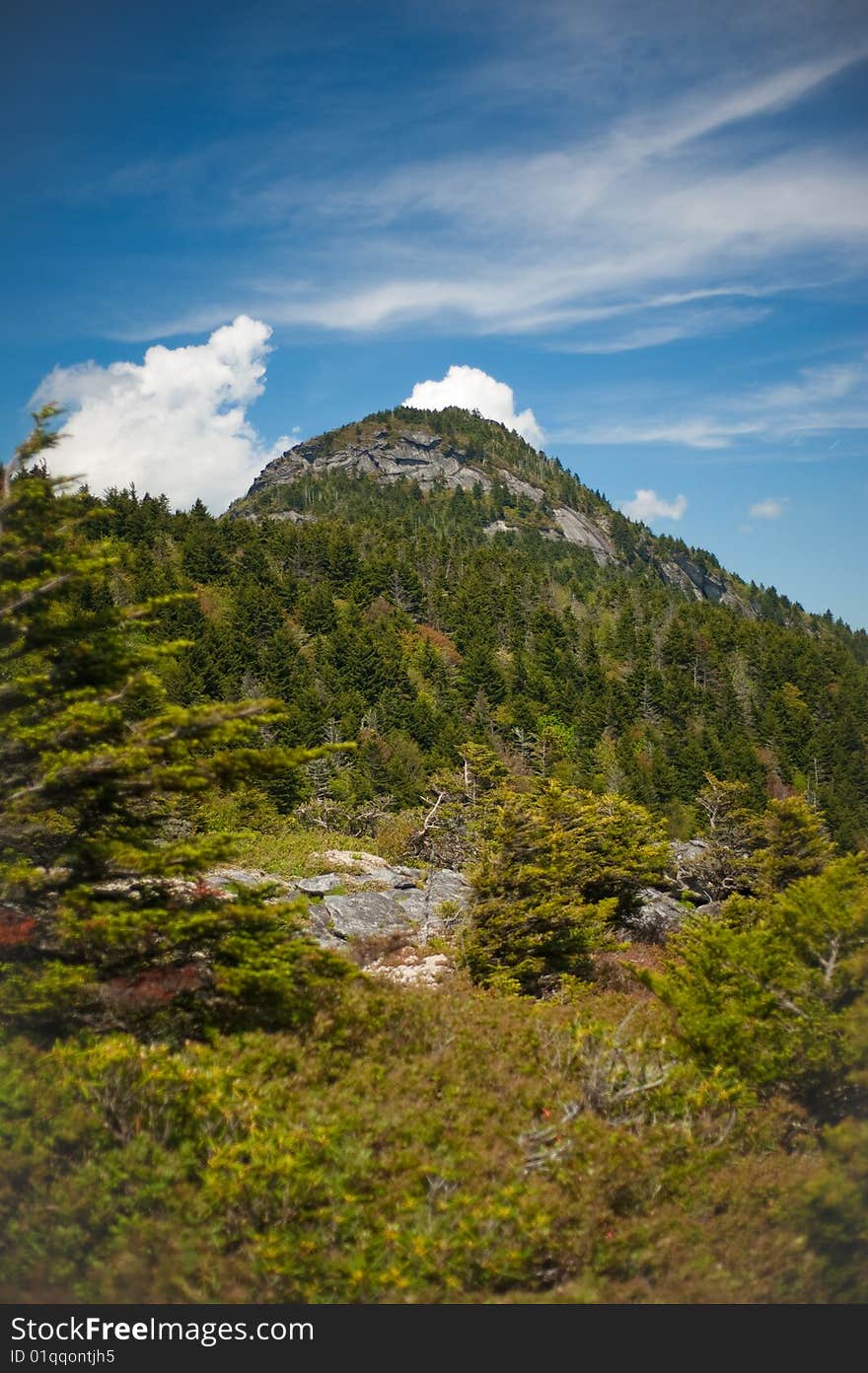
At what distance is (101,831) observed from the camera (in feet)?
26.2

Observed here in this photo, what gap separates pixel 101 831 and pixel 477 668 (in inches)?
2690

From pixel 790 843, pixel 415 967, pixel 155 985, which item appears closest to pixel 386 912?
pixel 415 967

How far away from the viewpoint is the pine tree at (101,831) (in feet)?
23.6

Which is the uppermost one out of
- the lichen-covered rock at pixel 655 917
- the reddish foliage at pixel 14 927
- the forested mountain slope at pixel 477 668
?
the forested mountain slope at pixel 477 668

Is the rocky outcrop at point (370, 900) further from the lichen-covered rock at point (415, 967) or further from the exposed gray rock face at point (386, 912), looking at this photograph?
the lichen-covered rock at point (415, 967)

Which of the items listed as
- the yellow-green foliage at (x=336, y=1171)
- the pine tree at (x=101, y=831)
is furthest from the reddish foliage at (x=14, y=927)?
the yellow-green foliage at (x=336, y=1171)

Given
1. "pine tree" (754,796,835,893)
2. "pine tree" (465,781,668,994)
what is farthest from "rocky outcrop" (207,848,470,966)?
"pine tree" (754,796,835,893)

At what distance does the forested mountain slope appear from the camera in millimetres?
61438

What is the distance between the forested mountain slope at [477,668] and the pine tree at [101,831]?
3531 centimetres

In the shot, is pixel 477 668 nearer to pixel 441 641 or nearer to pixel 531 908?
pixel 441 641

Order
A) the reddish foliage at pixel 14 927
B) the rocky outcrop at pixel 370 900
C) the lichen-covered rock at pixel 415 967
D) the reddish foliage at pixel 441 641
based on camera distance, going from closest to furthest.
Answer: the reddish foliage at pixel 14 927 → the lichen-covered rock at pixel 415 967 → the rocky outcrop at pixel 370 900 → the reddish foliage at pixel 441 641

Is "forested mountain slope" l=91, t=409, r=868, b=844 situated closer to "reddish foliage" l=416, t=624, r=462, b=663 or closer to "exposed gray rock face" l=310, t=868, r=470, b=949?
"reddish foliage" l=416, t=624, r=462, b=663

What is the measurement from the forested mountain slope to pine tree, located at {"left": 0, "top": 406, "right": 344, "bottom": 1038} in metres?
35.3

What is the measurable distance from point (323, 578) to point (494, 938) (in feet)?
256
